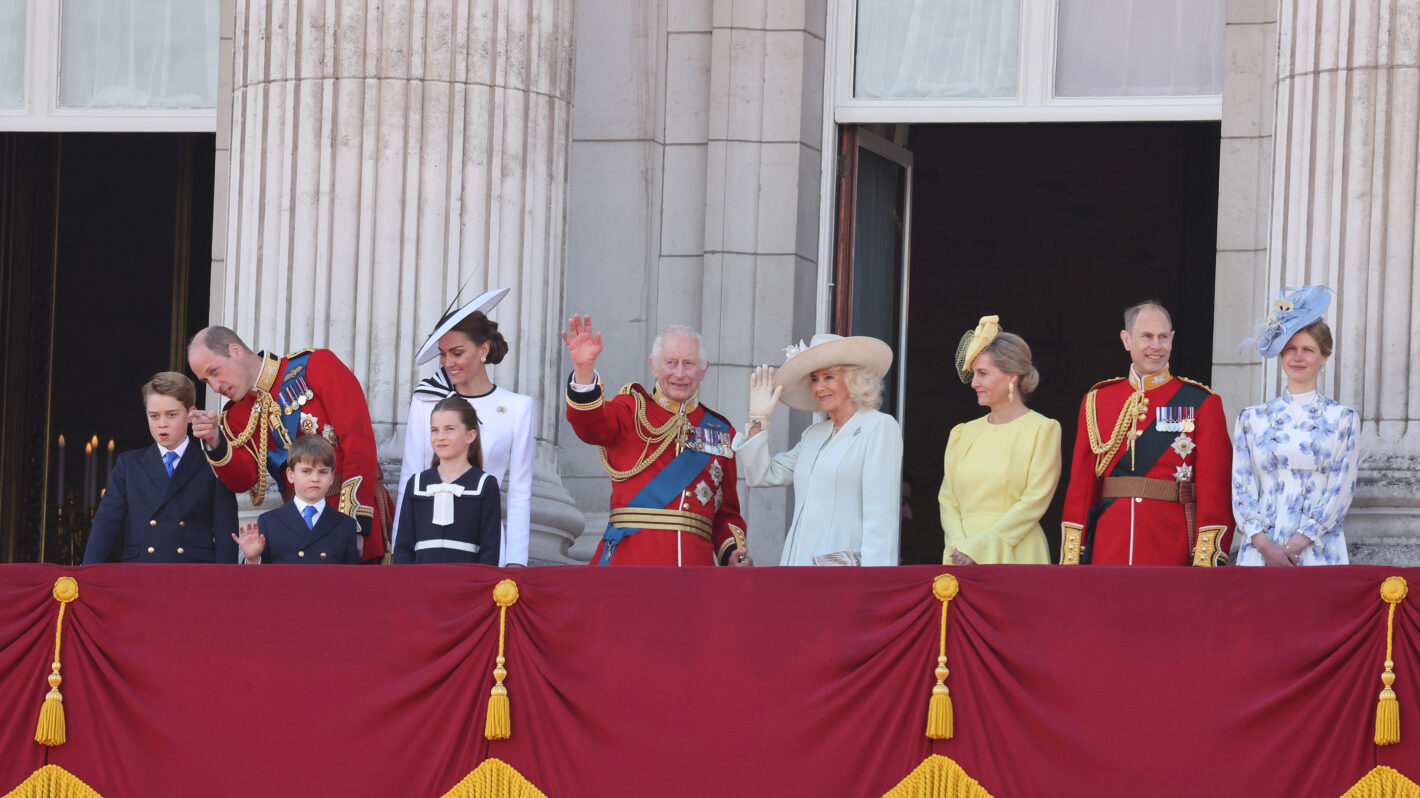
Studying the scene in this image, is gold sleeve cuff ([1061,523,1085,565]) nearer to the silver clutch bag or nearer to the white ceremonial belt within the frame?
the silver clutch bag

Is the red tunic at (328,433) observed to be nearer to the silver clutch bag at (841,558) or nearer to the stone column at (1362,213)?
the silver clutch bag at (841,558)

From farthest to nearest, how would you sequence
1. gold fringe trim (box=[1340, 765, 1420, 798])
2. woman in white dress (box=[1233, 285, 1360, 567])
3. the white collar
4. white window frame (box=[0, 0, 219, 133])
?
white window frame (box=[0, 0, 219, 133]), the white collar, woman in white dress (box=[1233, 285, 1360, 567]), gold fringe trim (box=[1340, 765, 1420, 798])

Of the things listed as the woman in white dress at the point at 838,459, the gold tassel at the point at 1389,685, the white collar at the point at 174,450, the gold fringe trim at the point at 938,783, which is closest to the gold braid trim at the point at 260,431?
the white collar at the point at 174,450

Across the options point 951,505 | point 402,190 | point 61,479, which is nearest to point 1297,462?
point 951,505

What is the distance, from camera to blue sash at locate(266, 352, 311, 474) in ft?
31.6

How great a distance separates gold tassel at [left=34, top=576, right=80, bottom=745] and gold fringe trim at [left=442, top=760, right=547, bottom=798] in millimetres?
1442

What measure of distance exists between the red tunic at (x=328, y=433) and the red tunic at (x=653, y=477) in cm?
90

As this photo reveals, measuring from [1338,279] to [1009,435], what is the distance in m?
2.03

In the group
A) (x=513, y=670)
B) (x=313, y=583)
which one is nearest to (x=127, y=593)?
(x=313, y=583)

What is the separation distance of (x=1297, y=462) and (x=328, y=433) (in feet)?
12.9

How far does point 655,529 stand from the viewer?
378 inches

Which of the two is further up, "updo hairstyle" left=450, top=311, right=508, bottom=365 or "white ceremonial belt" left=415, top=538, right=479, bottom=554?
"updo hairstyle" left=450, top=311, right=508, bottom=365

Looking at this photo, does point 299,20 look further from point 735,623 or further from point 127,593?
point 735,623

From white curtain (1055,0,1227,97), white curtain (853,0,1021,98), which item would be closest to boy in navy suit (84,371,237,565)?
white curtain (853,0,1021,98)
